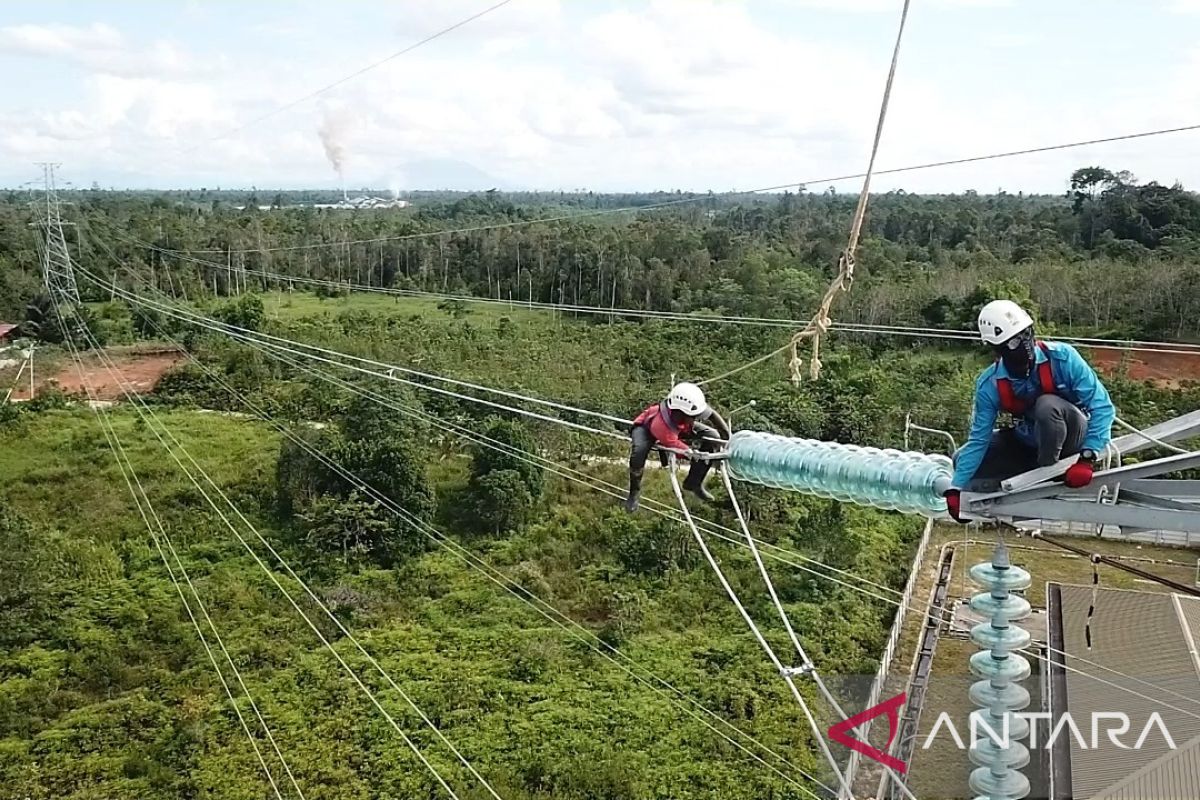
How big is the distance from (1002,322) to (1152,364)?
19.2m

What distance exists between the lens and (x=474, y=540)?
13492 mm

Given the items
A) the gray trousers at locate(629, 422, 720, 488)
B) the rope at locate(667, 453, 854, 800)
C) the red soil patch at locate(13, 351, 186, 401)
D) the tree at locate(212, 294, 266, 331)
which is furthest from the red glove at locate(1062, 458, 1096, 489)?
the tree at locate(212, 294, 266, 331)

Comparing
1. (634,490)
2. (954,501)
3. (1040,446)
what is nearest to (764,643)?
(954,501)

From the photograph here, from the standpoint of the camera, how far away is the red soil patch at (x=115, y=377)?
806 inches

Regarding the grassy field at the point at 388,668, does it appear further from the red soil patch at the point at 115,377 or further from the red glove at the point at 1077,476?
the red glove at the point at 1077,476

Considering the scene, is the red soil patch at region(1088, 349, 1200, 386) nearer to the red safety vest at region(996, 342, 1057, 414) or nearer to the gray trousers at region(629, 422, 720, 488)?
the gray trousers at region(629, 422, 720, 488)

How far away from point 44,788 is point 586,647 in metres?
5.33

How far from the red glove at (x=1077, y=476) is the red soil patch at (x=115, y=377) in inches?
828

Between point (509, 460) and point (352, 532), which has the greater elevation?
point (509, 460)

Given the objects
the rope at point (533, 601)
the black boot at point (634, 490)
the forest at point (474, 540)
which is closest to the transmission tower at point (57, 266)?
the forest at point (474, 540)

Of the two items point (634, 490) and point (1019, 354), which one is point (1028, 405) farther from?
point (634, 490)

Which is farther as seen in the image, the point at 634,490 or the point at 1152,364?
the point at 1152,364

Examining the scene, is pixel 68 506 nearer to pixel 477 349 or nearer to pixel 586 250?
pixel 477 349

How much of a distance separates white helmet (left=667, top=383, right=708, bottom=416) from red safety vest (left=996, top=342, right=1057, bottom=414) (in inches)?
41.3
